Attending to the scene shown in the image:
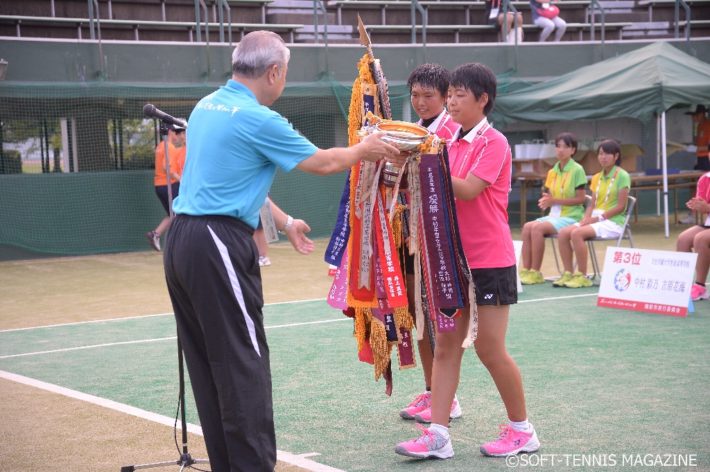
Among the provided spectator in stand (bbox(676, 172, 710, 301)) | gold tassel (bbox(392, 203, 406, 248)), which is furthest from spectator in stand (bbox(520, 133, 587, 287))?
gold tassel (bbox(392, 203, 406, 248))

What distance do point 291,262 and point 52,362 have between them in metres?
6.35

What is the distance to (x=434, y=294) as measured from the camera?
15.3 feet

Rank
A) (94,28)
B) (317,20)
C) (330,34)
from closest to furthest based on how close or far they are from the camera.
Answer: (94,28) < (317,20) < (330,34)

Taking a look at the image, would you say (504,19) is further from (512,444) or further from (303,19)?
(512,444)

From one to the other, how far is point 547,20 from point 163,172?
344 inches

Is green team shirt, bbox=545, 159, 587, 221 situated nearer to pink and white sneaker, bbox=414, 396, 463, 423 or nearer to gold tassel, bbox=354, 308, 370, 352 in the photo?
pink and white sneaker, bbox=414, 396, 463, 423

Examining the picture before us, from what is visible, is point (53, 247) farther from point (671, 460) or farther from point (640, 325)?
point (671, 460)

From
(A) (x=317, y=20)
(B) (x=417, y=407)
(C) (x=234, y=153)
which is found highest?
(A) (x=317, y=20)

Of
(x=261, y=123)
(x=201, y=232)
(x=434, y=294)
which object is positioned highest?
(x=261, y=123)

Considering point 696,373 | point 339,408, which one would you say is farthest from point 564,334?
point 339,408

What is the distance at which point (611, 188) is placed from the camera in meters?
10.6

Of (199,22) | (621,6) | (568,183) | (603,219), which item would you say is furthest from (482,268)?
(621,6)

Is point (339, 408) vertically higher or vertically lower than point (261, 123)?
lower

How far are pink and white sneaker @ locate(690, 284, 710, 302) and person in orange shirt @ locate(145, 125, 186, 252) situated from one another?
7.33 meters
